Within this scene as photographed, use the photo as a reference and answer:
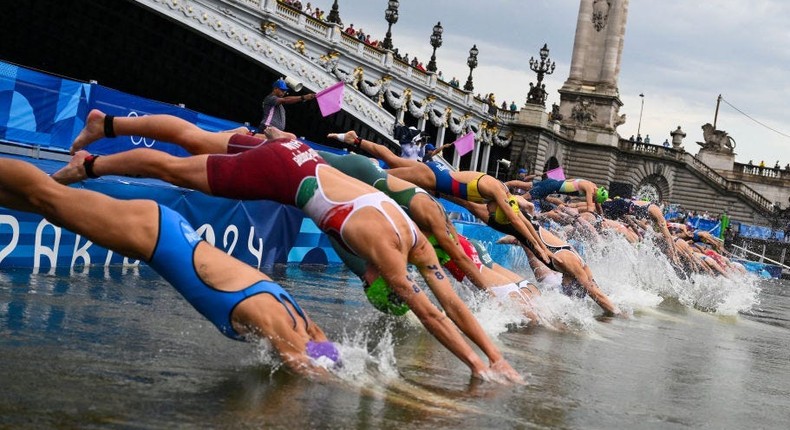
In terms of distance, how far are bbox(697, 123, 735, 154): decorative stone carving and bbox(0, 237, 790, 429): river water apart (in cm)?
9021

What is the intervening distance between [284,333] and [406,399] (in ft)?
2.85

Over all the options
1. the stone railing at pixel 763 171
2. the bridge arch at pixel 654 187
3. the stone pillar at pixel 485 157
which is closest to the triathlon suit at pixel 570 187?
the stone pillar at pixel 485 157

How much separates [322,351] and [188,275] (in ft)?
3.22

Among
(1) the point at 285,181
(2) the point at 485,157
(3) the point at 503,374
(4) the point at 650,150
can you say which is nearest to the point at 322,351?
(1) the point at 285,181

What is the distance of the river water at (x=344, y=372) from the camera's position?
5.48m

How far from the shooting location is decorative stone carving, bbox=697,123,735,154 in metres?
98.6

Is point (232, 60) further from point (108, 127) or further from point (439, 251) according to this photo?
point (108, 127)

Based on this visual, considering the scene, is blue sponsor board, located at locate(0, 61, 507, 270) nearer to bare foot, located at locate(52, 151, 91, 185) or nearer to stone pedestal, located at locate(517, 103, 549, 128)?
bare foot, located at locate(52, 151, 91, 185)

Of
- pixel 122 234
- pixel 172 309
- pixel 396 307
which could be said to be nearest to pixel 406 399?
pixel 122 234

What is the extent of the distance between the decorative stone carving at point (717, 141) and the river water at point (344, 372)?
9021cm

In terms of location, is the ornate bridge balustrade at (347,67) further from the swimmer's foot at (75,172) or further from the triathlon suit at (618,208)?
the swimmer's foot at (75,172)

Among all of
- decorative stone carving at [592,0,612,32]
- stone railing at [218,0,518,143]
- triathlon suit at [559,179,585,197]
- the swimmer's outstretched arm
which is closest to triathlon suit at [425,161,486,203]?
the swimmer's outstretched arm

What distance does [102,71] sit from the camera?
118 feet

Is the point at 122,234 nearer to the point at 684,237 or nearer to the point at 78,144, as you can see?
the point at 78,144
